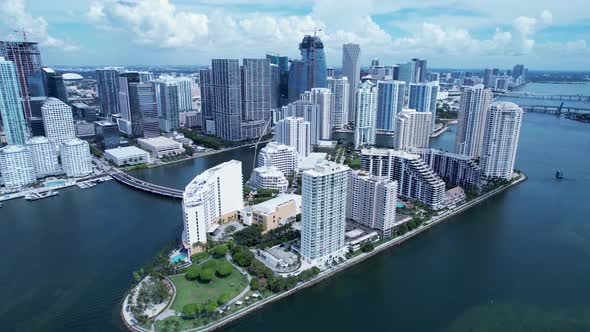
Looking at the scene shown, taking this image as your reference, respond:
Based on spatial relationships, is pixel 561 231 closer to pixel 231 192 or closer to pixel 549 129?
pixel 231 192

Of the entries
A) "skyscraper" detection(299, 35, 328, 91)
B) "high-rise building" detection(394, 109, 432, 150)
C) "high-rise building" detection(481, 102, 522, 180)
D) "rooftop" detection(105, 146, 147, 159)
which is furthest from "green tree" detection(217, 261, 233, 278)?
"skyscraper" detection(299, 35, 328, 91)

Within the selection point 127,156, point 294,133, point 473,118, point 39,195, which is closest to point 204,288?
point 39,195

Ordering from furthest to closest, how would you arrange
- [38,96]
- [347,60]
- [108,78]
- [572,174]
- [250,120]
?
[347,60]
[108,78]
[250,120]
[38,96]
[572,174]

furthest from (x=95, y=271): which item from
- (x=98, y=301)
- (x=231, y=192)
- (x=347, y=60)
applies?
(x=347, y=60)

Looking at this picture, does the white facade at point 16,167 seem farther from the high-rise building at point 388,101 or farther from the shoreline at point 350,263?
the high-rise building at point 388,101

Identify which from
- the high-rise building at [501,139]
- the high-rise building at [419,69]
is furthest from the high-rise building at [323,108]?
the high-rise building at [419,69]

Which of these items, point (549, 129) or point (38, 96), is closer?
point (38, 96)

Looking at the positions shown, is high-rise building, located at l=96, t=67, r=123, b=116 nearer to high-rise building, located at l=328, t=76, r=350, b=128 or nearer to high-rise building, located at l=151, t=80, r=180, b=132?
high-rise building, located at l=151, t=80, r=180, b=132
